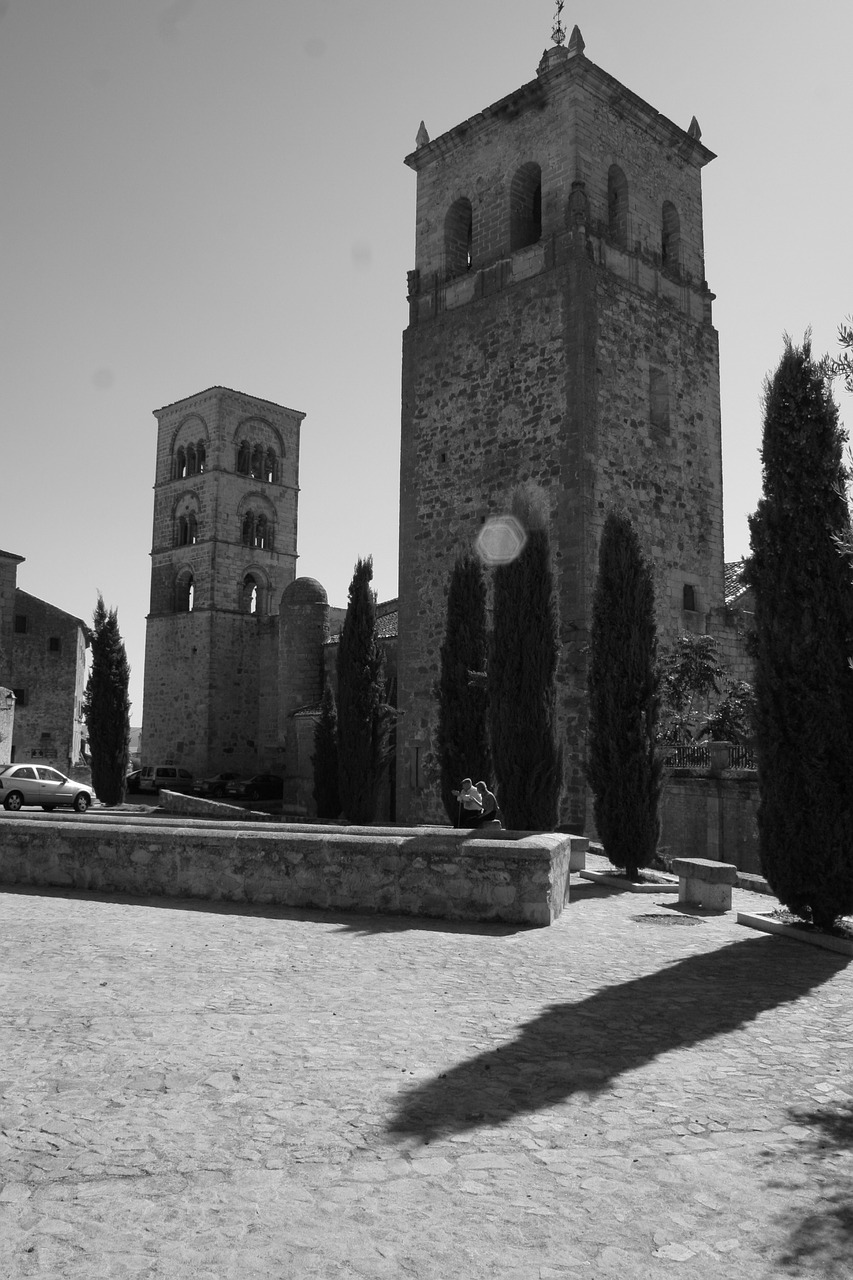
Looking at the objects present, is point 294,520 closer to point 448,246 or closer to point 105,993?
point 448,246

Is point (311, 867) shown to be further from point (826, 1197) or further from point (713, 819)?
point (713, 819)

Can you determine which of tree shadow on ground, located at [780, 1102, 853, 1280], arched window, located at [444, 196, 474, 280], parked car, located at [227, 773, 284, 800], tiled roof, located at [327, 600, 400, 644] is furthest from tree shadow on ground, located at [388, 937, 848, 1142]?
parked car, located at [227, 773, 284, 800]

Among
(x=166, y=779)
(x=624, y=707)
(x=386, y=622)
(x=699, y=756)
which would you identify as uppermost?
(x=386, y=622)

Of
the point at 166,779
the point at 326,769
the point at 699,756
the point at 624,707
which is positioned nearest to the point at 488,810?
the point at 624,707

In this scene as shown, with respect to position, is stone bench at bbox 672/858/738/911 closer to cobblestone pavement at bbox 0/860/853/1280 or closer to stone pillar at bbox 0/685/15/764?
cobblestone pavement at bbox 0/860/853/1280

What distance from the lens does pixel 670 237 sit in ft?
76.4

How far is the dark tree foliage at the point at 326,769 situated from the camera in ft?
97.4

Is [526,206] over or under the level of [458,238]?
over

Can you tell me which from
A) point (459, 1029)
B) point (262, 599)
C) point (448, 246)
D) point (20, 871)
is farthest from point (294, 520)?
point (459, 1029)

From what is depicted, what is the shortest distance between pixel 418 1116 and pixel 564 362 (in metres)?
18.0

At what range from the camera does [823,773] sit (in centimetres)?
928

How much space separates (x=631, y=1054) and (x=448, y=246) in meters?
21.7

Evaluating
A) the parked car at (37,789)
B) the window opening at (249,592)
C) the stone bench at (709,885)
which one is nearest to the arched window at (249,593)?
the window opening at (249,592)

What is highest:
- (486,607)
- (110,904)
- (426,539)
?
(426,539)
